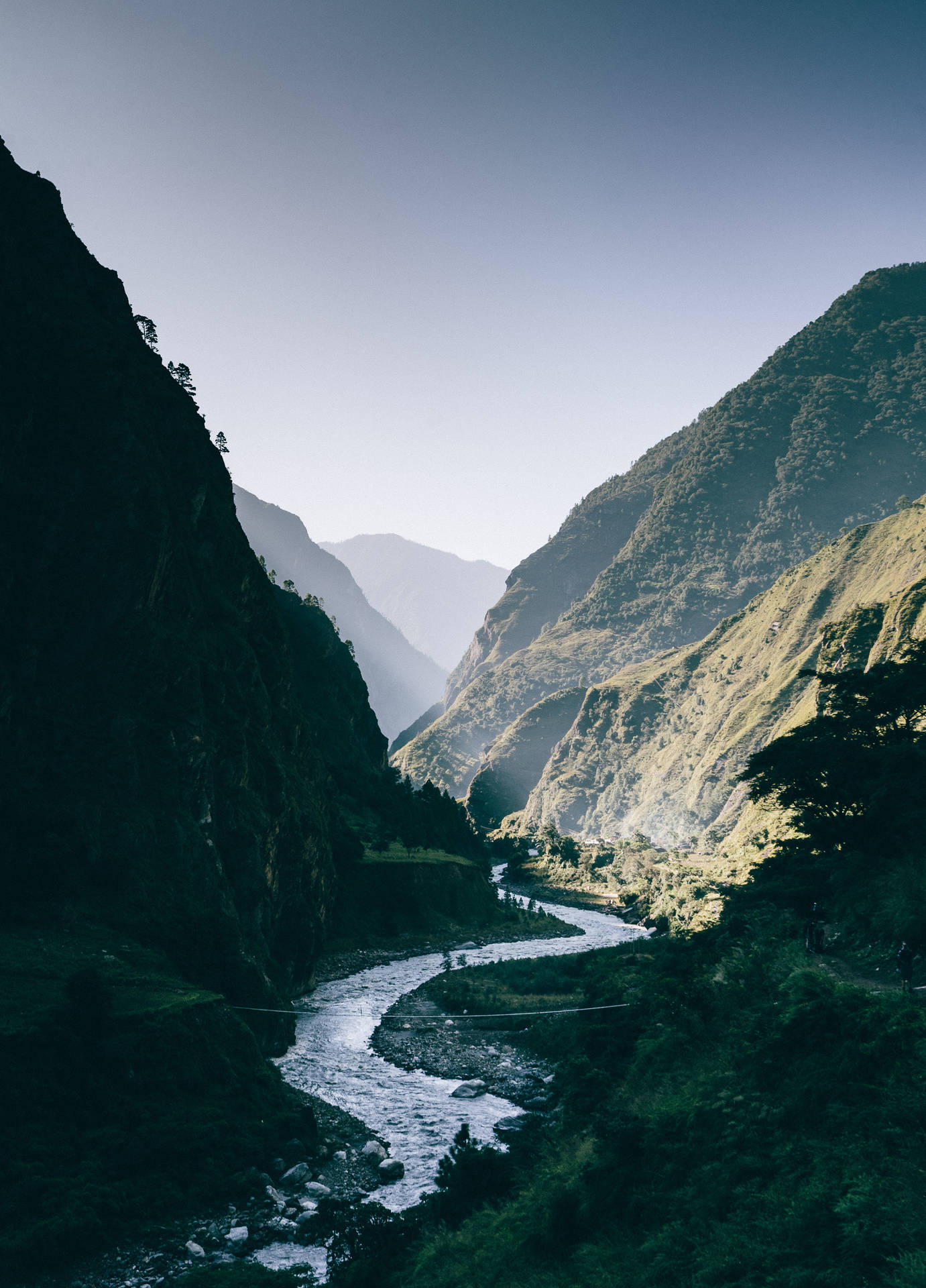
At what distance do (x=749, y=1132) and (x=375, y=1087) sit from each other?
88.6 feet

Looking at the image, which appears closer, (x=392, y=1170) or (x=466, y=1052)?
(x=392, y=1170)

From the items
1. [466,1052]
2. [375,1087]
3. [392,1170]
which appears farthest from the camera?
[466,1052]

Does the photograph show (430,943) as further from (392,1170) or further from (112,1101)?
(112,1101)

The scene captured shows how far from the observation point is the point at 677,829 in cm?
18450

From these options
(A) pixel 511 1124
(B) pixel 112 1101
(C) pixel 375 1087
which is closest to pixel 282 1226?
(B) pixel 112 1101

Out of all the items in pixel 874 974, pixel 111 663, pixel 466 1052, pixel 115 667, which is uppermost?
pixel 111 663

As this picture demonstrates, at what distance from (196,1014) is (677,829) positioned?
16903 centimetres

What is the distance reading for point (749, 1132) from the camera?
60.4 ft

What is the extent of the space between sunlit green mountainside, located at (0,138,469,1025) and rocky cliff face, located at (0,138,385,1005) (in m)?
0.11

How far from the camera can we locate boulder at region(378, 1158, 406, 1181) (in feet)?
93.5

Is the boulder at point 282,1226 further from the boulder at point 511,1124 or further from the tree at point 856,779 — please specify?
the tree at point 856,779

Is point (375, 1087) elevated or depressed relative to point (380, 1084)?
elevated

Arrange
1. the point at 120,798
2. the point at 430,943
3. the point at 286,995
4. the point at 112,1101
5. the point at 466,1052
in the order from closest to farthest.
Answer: the point at 112,1101 < the point at 120,798 < the point at 466,1052 < the point at 286,995 < the point at 430,943

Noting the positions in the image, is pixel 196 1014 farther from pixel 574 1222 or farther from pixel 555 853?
pixel 555 853
